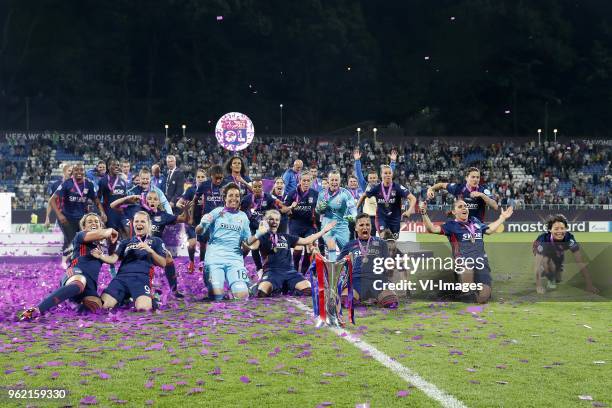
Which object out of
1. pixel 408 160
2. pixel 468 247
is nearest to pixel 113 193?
pixel 468 247

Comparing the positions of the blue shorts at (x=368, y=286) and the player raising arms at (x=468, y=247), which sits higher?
the player raising arms at (x=468, y=247)

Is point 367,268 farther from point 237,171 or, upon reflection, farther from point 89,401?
point 89,401

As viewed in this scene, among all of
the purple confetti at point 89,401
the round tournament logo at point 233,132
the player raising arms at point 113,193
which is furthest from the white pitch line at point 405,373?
the round tournament logo at point 233,132

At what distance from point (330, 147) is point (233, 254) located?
38919mm

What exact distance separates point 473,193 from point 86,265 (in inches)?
270

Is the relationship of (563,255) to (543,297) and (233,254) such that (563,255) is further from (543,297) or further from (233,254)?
(233,254)

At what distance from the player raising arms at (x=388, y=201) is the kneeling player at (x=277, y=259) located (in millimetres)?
2550

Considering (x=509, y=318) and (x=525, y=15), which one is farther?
(x=525, y=15)

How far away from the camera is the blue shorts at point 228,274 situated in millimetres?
12516

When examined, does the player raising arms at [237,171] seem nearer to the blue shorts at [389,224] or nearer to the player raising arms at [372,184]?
the player raising arms at [372,184]

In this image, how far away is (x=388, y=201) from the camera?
15.3 metres

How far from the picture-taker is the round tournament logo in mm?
22438

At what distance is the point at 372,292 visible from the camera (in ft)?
37.7

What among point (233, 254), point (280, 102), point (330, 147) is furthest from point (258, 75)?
point (233, 254)
